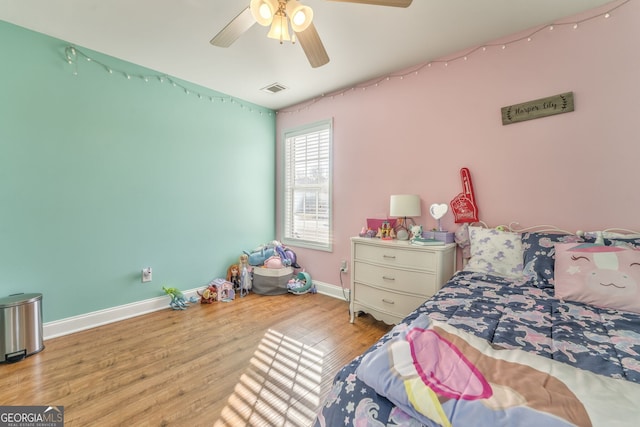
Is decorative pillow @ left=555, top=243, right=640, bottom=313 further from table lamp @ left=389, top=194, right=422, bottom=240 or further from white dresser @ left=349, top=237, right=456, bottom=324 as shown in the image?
table lamp @ left=389, top=194, right=422, bottom=240

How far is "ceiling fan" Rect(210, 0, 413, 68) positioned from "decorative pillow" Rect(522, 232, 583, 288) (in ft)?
5.78

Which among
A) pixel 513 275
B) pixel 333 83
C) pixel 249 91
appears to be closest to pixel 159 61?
pixel 249 91

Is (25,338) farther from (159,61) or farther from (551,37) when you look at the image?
(551,37)

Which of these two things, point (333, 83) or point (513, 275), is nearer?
point (513, 275)

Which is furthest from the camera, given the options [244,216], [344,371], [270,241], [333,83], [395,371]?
[270,241]

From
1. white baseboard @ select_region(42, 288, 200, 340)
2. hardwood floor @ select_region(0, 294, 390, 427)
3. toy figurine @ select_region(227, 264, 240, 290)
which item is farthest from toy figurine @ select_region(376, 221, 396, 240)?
white baseboard @ select_region(42, 288, 200, 340)

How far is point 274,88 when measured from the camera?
324 centimetres

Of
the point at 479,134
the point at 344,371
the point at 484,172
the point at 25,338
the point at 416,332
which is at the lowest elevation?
the point at 25,338

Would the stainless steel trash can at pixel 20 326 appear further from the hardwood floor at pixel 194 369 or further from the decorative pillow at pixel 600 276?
the decorative pillow at pixel 600 276

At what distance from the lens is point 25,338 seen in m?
2.01

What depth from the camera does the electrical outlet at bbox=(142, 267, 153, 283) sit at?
111 inches

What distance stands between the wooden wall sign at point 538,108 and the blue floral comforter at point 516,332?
1.30 meters

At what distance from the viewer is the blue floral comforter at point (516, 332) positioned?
2.51 feet

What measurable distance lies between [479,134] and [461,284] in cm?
137
